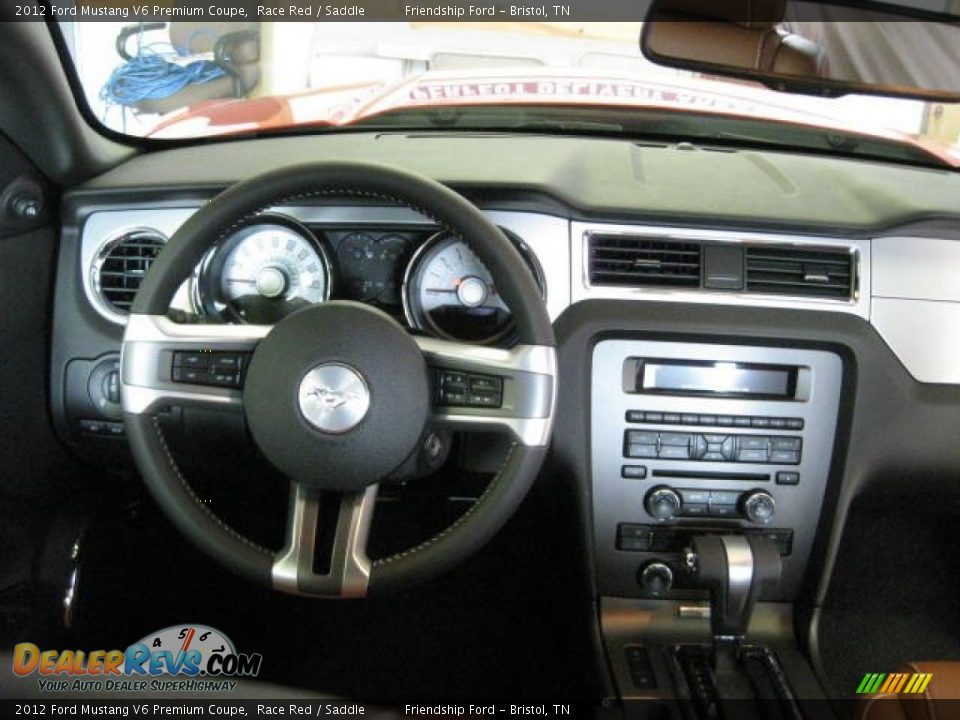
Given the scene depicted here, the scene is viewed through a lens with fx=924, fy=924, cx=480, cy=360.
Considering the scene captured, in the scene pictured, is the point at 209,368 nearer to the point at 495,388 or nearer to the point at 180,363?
the point at 180,363

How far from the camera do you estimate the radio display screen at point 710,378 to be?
1681 millimetres

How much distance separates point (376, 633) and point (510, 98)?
1.22 metres

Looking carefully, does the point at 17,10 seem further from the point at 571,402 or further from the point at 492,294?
the point at 571,402

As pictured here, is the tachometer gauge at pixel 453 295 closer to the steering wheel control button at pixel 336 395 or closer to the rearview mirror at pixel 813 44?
the steering wheel control button at pixel 336 395

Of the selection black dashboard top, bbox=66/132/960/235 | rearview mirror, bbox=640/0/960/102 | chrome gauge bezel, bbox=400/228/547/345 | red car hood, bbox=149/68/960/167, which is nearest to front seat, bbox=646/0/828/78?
rearview mirror, bbox=640/0/960/102

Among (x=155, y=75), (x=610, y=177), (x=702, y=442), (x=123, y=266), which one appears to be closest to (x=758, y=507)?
(x=702, y=442)

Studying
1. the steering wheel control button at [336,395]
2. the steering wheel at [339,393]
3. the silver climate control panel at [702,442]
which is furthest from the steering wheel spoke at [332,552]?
the silver climate control panel at [702,442]

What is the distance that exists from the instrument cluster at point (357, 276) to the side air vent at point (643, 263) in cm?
11

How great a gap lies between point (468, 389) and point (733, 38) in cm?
85

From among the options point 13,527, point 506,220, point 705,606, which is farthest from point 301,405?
point 705,606

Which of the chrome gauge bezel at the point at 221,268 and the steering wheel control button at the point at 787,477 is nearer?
the chrome gauge bezel at the point at 221,268

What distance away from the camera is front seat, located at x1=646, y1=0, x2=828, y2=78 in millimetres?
1614

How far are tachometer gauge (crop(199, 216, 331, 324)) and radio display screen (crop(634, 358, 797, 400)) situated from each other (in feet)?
1.97

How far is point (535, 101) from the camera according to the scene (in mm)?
2027
